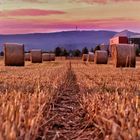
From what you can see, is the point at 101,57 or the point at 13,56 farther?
the point at 101,57

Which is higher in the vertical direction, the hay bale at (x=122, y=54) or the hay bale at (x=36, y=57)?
the hay bale at (x=122, y=54)

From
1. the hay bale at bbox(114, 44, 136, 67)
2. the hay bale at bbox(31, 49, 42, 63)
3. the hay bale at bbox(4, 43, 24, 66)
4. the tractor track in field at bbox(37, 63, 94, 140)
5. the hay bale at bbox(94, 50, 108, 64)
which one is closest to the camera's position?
the tractor track in field at bbox(37, 63, 94, 140)

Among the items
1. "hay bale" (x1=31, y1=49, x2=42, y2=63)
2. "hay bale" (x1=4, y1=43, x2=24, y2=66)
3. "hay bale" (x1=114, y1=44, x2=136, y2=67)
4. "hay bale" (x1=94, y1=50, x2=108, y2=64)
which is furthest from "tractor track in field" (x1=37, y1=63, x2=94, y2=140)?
"hay bale" (x1=31, y1=49, x2=42, y2=63)

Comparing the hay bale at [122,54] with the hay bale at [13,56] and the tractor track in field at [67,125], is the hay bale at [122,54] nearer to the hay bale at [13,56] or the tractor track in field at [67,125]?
the hay bale at [13,56]

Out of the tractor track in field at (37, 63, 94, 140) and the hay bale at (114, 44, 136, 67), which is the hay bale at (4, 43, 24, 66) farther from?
the tractor track in field at (37, 63, 94, 140)

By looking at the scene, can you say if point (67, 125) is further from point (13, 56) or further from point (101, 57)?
point (101, 57)

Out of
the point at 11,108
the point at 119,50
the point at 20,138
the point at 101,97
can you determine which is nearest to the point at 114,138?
the point at 20,138

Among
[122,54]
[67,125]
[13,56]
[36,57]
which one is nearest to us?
[67,125]

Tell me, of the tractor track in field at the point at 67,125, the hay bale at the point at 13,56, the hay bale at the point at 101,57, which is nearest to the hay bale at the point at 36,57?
the hay bale at the point at 101,57

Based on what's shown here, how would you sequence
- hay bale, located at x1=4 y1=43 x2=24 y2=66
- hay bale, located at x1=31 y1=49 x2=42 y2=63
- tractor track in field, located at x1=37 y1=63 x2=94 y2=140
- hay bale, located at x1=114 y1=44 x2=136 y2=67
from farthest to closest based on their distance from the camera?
1. hay bale, located at x1=31 y1=49 x2=42 y2=63
2. hay bale, located at x1=4 y1=43 x2=24 y2=66
3. hay bale, located at x1=114 y1=44 x2=136 y2=67
4. tractor track in field, located at x1=37 y1=63 x2=94 y2=140

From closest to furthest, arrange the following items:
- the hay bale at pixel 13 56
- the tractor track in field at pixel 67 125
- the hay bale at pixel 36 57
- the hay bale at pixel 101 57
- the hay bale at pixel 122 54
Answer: the tractor track in field at pixel 67 125 < the hay bale at pixel 122 54 < the hay bale at pixel 13 56 < the hay bale at pixel 101 57 < the hay bale at pixel 36 57

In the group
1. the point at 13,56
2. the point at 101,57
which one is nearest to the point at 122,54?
the point at 13,56

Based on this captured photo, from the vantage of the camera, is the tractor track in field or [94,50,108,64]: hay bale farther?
[94,50,108,64]: hay bale

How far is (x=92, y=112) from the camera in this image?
3.98 metres
